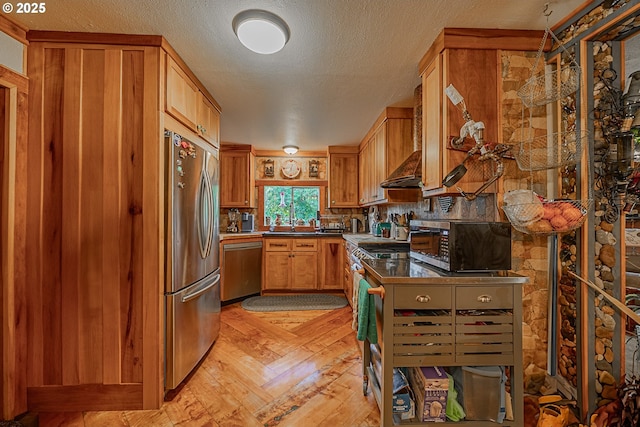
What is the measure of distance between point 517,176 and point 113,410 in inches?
116

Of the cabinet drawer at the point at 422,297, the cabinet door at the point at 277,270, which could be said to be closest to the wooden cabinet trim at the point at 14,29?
the cabinet drawer at the point at 422,297

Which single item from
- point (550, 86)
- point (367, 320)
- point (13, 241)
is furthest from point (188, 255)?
point (550, 86)

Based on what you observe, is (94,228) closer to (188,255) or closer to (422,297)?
(188,255)

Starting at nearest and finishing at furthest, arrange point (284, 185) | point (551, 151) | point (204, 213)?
point (551, 151), point (204, 213), point (284, 185)

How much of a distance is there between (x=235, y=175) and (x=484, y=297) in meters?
3.82

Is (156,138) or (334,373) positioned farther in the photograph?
(334,373)

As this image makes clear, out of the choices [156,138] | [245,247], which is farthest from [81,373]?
[245,247]

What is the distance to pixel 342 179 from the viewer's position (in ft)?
14.5

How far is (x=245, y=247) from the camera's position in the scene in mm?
3871

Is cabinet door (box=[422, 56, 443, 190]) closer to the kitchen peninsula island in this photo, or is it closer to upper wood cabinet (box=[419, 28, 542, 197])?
upper wood cabinet (box=[419, 28, 542, 197])

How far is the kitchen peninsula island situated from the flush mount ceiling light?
59.6 inches

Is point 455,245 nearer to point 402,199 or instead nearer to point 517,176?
point 517,176

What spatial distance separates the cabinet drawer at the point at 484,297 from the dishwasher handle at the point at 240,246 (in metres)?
2.95

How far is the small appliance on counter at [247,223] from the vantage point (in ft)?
14.7
